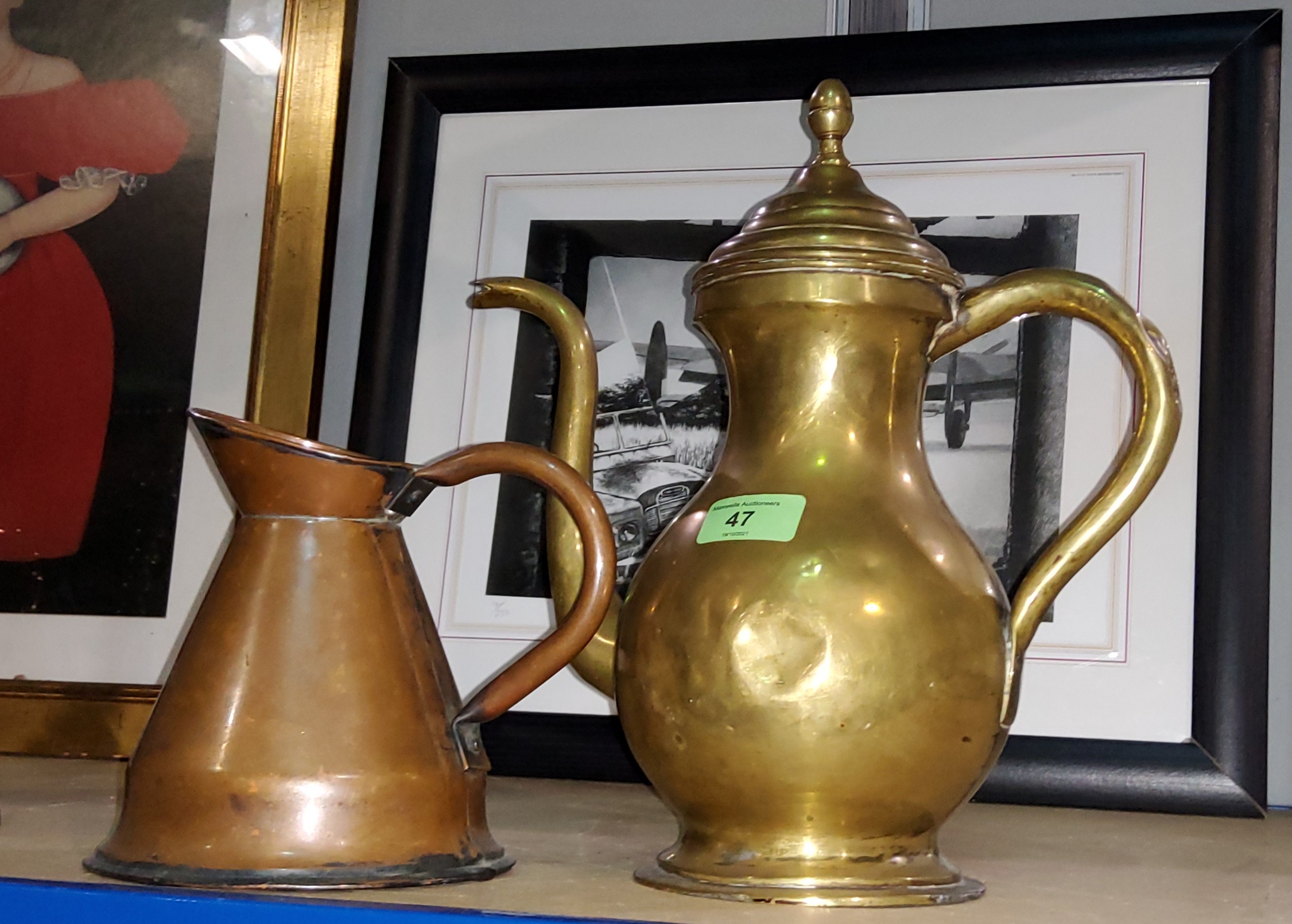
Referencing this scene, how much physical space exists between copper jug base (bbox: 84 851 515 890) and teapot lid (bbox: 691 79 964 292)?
0.90 ft

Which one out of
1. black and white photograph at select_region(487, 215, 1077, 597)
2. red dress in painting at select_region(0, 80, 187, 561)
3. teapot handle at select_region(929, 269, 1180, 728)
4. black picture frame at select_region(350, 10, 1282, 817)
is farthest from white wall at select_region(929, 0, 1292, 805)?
red dress in painting at select_region(0, 80, 187, 561)

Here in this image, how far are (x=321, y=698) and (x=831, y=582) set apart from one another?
0.20 m

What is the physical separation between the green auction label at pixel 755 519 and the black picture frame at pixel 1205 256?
369 mm

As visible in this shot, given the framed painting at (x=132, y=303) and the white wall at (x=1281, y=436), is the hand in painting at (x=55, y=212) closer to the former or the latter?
the framed painting at (x=132, y=303)

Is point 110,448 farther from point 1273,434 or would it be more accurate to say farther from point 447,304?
point 1273,434

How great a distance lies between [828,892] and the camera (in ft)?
1.63

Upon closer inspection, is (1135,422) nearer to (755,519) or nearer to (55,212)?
(755,519)

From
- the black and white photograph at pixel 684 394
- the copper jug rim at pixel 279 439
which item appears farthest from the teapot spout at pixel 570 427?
the black and white photograph at pixel 684 394

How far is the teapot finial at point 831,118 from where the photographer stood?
2.03 feet

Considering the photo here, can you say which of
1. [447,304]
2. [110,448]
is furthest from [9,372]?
[447,304]

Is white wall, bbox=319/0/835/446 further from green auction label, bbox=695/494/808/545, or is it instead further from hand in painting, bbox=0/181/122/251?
green auction label, bbox=695/494/808/545

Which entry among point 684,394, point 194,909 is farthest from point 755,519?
point 684,394

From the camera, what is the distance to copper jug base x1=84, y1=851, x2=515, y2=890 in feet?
1.59

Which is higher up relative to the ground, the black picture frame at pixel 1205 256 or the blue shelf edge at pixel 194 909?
the black picture frame at pixel 1205 256
